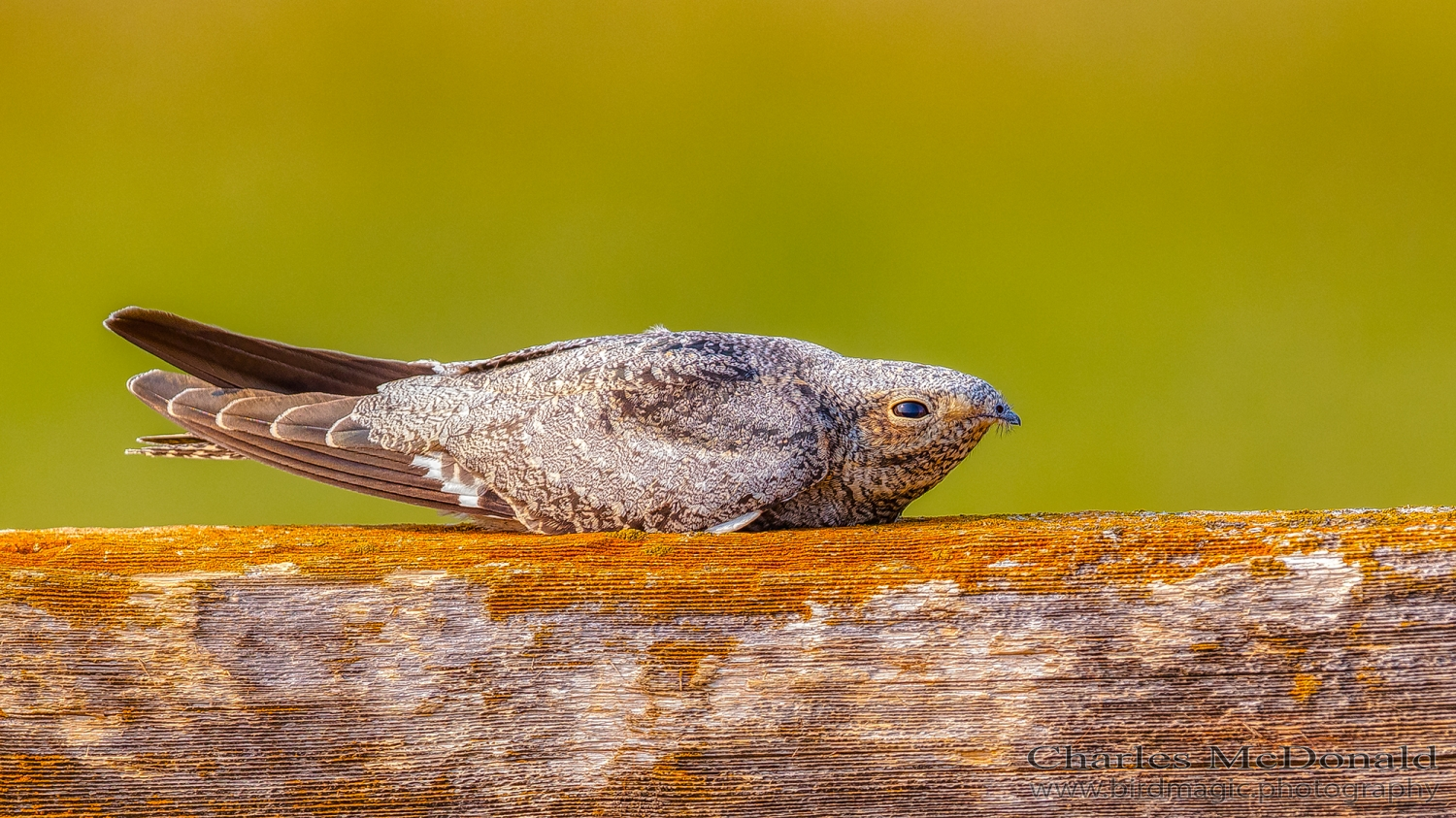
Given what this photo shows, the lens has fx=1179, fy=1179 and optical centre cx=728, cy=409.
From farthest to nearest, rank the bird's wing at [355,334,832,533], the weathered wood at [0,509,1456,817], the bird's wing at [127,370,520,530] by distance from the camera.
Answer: the bird's wing at [127,370,520,530], the bird's wing at [355,334,832,533], the weathered wood at [0,509,1456,817]

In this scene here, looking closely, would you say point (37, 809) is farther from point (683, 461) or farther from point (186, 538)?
point (683, 461)

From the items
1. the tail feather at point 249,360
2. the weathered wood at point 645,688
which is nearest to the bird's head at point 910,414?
the weathered wood at point 645,688

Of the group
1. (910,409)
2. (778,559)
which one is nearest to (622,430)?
(910,409)

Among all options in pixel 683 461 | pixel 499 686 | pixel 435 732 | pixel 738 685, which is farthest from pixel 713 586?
pixel 683 461

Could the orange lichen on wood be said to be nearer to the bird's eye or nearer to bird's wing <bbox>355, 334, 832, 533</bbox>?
bird's wing <bbox>355, 334, 832, 533</bbox>

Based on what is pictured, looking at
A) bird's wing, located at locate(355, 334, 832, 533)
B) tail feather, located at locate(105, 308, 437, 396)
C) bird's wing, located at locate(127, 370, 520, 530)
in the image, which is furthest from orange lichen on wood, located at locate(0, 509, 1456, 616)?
tail feather, located at locate(105, 308, 437, 396)

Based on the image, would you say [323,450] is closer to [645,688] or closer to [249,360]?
[249,360]
